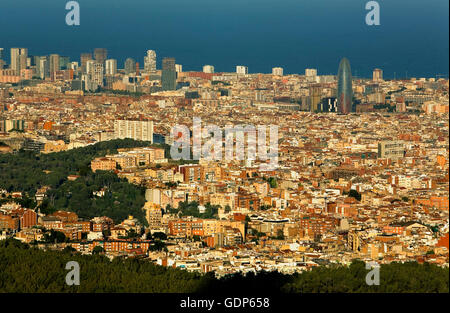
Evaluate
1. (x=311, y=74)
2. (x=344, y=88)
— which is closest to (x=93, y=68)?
(x=311, y=74)

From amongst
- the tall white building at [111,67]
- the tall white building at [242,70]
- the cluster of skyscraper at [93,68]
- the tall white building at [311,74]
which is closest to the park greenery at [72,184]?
the tall white building at [311,74]

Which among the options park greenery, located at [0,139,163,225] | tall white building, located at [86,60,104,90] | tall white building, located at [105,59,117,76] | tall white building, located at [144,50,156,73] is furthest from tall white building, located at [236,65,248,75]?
park greenery, located at [0,139,163,225]

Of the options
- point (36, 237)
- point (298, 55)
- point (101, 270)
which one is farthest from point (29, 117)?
point (101, 270)

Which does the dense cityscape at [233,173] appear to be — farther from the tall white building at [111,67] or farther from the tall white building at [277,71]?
the tall white building at [111,67]
